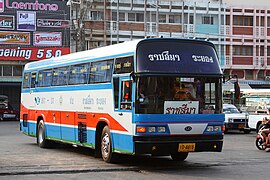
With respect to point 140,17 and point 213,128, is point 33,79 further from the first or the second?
point 140,17

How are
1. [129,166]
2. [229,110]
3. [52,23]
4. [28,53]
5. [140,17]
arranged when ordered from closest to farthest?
[129,166] → [229,110] → [28,53] → [52,23] → [140,17]

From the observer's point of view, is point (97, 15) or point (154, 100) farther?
point (97, 15)

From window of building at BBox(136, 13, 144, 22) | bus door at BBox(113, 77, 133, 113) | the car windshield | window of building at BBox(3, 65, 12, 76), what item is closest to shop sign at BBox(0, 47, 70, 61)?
window of building at BBox(3, 65, 12, 76)

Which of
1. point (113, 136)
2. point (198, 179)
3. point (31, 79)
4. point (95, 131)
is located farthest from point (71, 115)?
point (198, 179)

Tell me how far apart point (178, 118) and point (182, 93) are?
0.63 metres

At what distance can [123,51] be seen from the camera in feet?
45.3

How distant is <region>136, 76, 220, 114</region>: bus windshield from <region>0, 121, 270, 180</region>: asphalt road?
4.86 feet

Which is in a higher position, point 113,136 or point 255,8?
point 255,8

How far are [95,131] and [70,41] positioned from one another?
33786 millimetres

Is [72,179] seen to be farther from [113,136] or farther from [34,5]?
[34,5]

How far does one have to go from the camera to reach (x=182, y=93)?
1313cm

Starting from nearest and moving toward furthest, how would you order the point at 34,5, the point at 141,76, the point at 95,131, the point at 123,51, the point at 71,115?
the point at 141,76 → the point at 123,51 → the point at 95,131 → the point at 71,115 → the point at 34,5

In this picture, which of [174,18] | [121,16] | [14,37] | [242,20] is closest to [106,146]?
[14,37]

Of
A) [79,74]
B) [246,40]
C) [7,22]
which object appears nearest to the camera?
[79,74]
